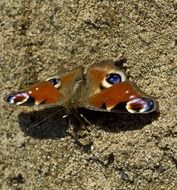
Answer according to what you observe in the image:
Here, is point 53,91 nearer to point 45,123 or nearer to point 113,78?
point 45,123

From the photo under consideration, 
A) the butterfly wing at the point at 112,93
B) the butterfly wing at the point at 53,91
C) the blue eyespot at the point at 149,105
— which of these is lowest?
the blue eyespot at the point at 149,105

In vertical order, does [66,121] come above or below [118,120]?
above

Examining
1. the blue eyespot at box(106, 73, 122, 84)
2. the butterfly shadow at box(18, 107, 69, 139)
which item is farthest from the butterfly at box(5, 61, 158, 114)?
the butterfly shadow at box(18, 107, 69, 139)

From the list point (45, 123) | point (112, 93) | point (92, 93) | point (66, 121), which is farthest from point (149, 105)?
point (45, 123)

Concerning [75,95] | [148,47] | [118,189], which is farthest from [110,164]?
[148,47]

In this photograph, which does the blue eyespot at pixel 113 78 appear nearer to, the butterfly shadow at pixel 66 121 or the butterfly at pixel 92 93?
the butterfly at pixel 92 93

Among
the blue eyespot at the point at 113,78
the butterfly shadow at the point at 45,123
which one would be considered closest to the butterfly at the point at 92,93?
the blue eyespot at the point at 113,78

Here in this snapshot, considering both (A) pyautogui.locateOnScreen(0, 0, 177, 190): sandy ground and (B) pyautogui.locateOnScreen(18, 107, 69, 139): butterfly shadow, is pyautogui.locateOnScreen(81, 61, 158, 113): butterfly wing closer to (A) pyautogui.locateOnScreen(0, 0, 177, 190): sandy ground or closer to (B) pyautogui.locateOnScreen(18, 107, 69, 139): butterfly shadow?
(A) pyautogui.locateOnScreen(0, 0, 177, 190): sandy ground
